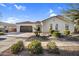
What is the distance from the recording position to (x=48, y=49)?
4.90 meters

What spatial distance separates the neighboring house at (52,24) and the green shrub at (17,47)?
283mm

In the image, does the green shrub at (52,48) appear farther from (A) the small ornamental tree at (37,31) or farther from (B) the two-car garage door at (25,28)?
(B) the two-car garage door at (25,28)

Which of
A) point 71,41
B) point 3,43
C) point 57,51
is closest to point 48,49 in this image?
point 57,51

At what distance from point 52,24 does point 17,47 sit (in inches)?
32.3

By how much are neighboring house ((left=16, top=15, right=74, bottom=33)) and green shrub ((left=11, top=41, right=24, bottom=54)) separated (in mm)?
283

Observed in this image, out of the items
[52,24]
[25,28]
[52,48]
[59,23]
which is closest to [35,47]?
[52,48]

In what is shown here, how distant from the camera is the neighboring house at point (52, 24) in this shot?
4949 mm

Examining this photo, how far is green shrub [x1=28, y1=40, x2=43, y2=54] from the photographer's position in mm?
4875

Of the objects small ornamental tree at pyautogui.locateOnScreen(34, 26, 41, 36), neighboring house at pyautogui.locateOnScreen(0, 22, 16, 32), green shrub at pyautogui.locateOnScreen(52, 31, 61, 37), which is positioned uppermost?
neighboring house at pyautogui.locateOnScreen(0, 22, 16, 32)

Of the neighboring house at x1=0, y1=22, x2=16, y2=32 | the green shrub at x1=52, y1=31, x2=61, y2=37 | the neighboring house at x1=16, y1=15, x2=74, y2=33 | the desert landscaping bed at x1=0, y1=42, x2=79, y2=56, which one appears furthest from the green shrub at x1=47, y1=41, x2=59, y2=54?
the neighboring house at x1=0, y1=22, x2=16, y2=32

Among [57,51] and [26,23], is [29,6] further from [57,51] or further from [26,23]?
[57,51]

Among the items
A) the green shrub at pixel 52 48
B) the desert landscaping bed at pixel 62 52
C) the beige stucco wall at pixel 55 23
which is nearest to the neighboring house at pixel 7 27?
the desert landscaping bed at pixel 62 52

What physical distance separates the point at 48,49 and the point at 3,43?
89 cm

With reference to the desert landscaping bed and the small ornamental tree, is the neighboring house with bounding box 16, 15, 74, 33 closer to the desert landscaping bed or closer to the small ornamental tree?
the small ornamental tree
